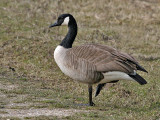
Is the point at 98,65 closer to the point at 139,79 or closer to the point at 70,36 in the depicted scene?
the point at 139,79

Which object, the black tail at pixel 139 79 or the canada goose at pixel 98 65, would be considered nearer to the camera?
the black tail at pixel 139 79

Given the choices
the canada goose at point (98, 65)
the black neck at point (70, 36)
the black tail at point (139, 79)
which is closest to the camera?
the black tail at point (139, 79)

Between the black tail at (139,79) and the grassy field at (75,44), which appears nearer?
the black tail at (139,79)

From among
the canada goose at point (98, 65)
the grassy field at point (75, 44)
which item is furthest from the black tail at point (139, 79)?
the grassy field at point (75, 44)

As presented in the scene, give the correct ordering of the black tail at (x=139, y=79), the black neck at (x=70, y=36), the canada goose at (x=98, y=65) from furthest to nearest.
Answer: the black neck at (x=70, y=36), the canada goose at (x=98, y=65), the black tail at (x=139, y=79)

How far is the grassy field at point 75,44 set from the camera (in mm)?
7645

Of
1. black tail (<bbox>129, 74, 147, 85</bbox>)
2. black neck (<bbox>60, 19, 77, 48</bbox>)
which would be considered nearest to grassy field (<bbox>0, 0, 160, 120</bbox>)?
black tail (<bbox>129, 74, 147, 85</bbox>)

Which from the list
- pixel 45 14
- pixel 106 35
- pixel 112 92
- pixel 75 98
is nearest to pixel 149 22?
pixel 106 35

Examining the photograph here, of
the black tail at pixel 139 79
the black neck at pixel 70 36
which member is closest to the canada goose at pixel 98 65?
the black tail at pixel 139 79

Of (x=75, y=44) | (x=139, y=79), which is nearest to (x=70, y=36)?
(x=139, y=79)

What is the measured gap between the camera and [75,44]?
15070 millimetres

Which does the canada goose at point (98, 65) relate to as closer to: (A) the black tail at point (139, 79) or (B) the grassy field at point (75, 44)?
(A) the black tail at point (139, 79)

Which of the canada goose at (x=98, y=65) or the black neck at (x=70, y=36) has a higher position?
the black neck at (x=70, y=36)

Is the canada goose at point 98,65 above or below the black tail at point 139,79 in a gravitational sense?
above
